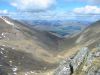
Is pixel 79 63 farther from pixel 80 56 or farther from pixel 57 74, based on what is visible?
pixel 57 74

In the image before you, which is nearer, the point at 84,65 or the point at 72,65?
the point at 84,65

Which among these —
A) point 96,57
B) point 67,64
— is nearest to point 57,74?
point 67,64

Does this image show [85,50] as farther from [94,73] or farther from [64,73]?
[94,73]

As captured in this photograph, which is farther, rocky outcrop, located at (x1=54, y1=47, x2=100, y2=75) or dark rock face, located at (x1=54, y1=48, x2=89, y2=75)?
dark rock face, located at (x1=54, y1=48, x2=89, y2=75)

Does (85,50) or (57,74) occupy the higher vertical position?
(85,50)

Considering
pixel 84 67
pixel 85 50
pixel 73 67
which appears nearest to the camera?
pixel 84 67

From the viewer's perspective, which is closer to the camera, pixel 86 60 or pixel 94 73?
pixel 94 73

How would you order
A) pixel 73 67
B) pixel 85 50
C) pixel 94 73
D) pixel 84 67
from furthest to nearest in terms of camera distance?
pixel 85 50 → pixel 73 67 → pixel 84 67 → pixel 94 73

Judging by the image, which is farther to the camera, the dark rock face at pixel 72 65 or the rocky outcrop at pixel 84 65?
the dark rock face at pixel 72 65
